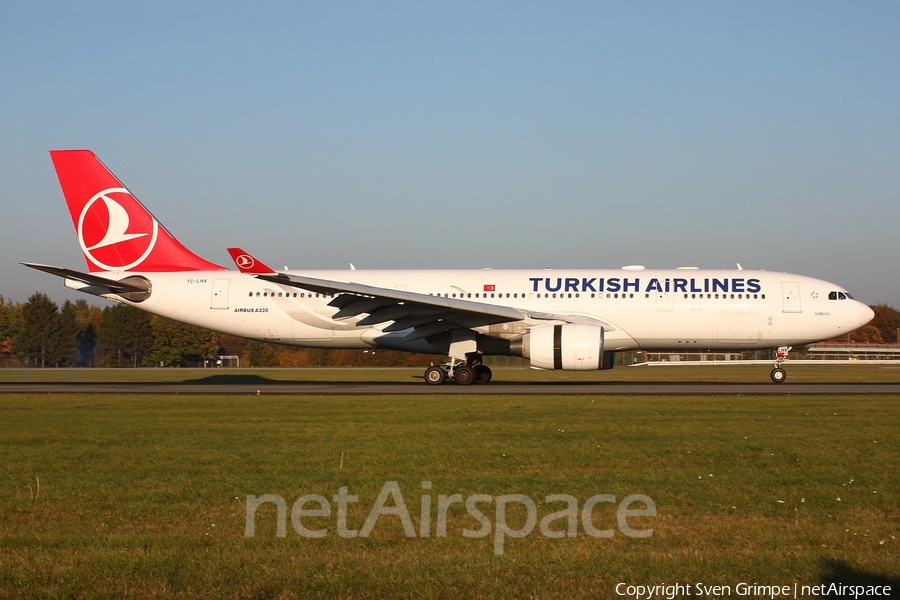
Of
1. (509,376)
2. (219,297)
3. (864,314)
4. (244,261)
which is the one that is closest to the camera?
(244,261)

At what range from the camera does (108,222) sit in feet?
91.2

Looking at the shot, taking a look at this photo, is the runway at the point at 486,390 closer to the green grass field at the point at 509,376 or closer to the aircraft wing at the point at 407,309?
the aircraft wing at the point at 407,309

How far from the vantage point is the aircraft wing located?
77.5 feet

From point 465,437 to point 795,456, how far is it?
13.8 feet

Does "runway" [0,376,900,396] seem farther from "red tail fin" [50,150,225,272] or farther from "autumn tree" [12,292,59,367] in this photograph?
"autumn tree" [12,292,59,367]

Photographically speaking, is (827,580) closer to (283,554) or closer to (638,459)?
(283,554)

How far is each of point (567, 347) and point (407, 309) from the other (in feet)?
15.2

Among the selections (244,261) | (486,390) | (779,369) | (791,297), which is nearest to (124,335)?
(244,261)

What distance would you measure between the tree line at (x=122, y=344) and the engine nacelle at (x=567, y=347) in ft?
104

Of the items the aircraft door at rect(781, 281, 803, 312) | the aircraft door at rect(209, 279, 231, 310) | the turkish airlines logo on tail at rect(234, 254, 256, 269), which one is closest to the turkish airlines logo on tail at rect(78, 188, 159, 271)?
the aircraft door at rect(209, 279, 231, 310)

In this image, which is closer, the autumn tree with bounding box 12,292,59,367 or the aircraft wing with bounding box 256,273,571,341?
the aircraft wing with bounding box 256,273,571,341

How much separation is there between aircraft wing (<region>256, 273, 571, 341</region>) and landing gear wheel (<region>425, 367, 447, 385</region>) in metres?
1.05

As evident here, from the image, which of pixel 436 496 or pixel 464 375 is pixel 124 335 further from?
pixel 436 496

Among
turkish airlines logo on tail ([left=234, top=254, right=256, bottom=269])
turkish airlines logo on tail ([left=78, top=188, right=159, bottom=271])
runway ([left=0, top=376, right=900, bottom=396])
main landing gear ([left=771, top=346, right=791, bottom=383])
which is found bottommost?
runway ([left=0, top=376, right=900, bottom=396])
